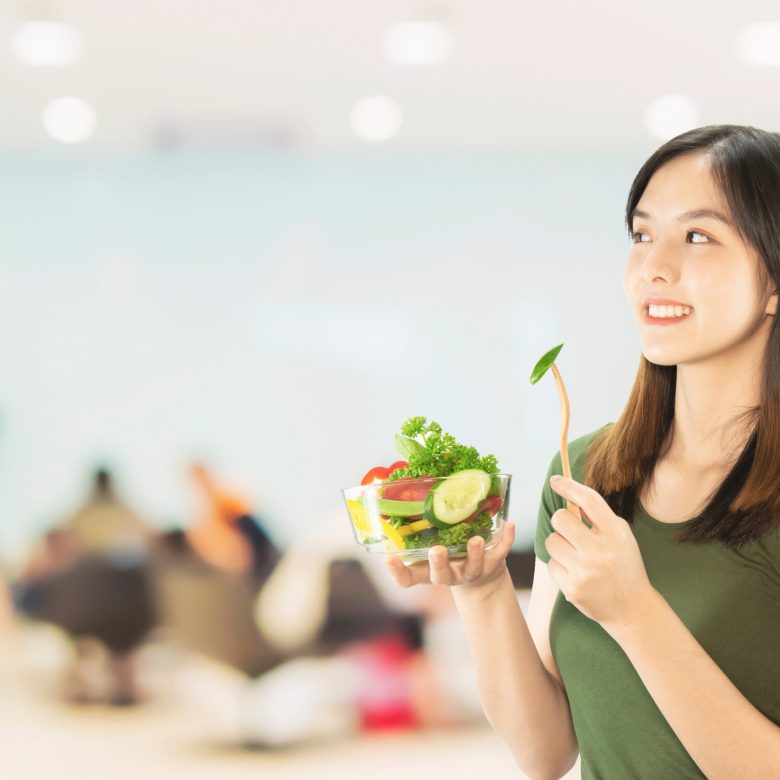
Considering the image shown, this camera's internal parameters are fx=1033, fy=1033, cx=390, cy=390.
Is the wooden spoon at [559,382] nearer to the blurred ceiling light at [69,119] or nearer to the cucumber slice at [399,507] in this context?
the cucumber slice at [399,507]

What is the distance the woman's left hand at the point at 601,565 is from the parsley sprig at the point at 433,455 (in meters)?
0.08

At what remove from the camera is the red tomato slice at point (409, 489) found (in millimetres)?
959

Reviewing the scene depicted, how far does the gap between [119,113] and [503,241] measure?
1.53 metres

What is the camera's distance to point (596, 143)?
3990 millimetres

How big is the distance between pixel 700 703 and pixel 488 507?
255mm

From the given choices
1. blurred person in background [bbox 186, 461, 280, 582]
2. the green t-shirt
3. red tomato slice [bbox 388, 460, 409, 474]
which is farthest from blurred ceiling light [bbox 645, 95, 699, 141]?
red tomato slice [bbox 388, 460, 409, 474]

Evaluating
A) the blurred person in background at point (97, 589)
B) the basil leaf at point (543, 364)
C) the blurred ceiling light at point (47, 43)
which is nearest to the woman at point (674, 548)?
the basil leaf at point (543, 364)

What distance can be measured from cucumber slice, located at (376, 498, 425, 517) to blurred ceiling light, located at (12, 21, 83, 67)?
2.43 m

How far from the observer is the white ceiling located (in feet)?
9.46

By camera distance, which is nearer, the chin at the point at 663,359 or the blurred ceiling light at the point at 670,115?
the chin at the point at 663,359

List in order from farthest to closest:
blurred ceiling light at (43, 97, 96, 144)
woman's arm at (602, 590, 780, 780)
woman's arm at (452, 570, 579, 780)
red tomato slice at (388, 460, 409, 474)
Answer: blurred ceiling light at (43, 97, 96, 144) < woman's arm at (452, 570, 579, 780) < red tomato slice at (388, 460, 409, 474) < woman's arm at (602, 590, 780, 780)

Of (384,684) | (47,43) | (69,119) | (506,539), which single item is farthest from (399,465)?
(384,684)

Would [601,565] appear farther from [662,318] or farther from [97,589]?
[97,589]

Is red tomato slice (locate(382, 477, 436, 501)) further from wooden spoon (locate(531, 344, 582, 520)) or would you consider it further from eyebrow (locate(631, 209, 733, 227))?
eyebrow (locate(631, 209, 733, 227))
